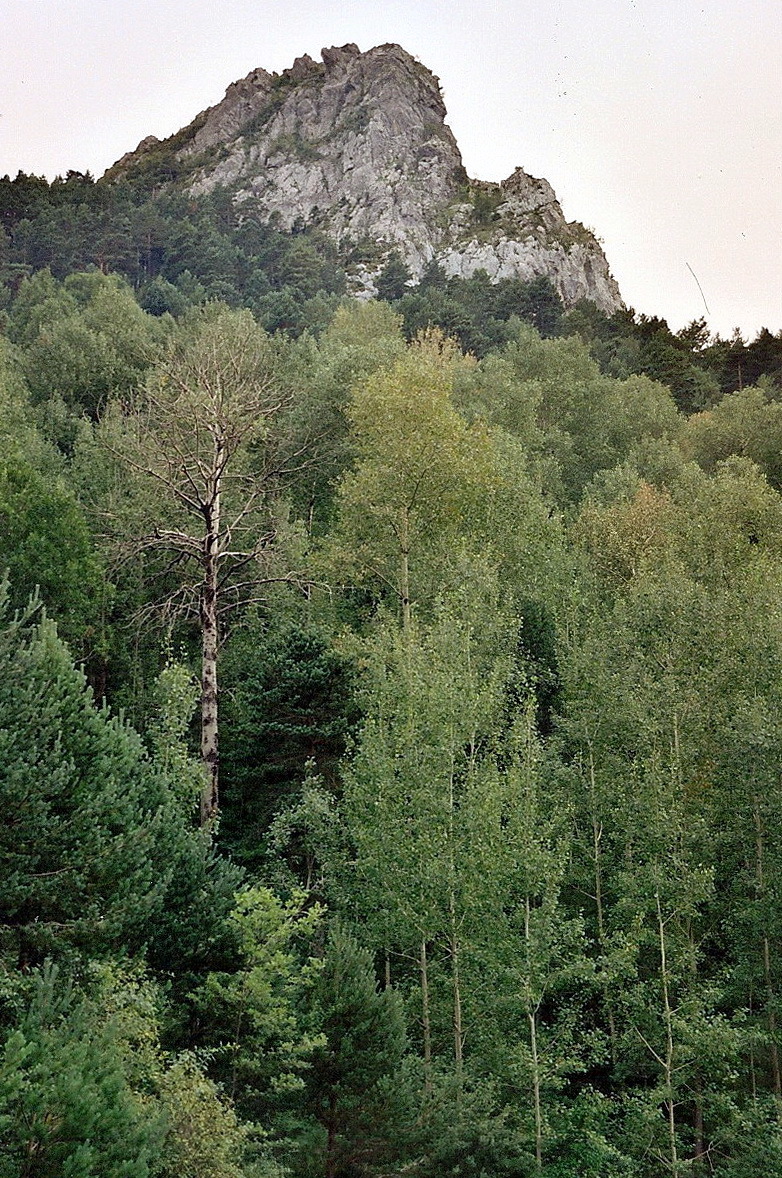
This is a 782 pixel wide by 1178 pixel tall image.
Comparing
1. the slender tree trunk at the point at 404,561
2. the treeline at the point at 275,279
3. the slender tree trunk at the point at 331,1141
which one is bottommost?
the slender tree trunk at the point at 331,1141

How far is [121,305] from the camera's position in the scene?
65688mm

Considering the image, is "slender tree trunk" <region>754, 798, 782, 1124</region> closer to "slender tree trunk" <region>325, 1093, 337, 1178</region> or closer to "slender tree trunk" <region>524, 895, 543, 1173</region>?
"slender tree trunk" <region>524, 895, 543, 1173</region>

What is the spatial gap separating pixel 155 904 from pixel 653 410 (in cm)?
5215

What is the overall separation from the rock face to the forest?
74.8m

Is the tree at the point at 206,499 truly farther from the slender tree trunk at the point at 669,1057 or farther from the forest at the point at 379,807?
the slender tree trunk at the point at 669,1057

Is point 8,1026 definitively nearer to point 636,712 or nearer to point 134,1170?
point 134,1170

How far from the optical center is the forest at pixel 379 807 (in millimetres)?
17641

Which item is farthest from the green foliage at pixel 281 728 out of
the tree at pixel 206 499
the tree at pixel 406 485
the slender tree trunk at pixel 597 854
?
the slender tree trunk at pixel 597 854

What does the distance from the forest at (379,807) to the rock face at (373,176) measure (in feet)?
246

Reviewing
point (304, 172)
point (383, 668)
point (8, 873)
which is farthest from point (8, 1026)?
point (304, 172)

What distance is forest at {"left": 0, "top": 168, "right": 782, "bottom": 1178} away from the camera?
57.9 feet

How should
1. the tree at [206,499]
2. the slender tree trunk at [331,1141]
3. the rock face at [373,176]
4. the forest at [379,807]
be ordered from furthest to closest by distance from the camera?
the rock face at [373,176]
the tree at [206,499]
the slender tree trunk at [331,1141]
the forest at [379,807]

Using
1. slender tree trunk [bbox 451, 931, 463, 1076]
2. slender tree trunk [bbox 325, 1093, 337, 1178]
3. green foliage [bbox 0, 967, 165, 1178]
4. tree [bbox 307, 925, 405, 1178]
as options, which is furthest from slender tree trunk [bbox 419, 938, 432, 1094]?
green foliage [bbox 0, 967, 165, 1178]

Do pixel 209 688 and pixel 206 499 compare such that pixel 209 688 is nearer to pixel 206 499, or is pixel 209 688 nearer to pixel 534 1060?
pixel 206 499
